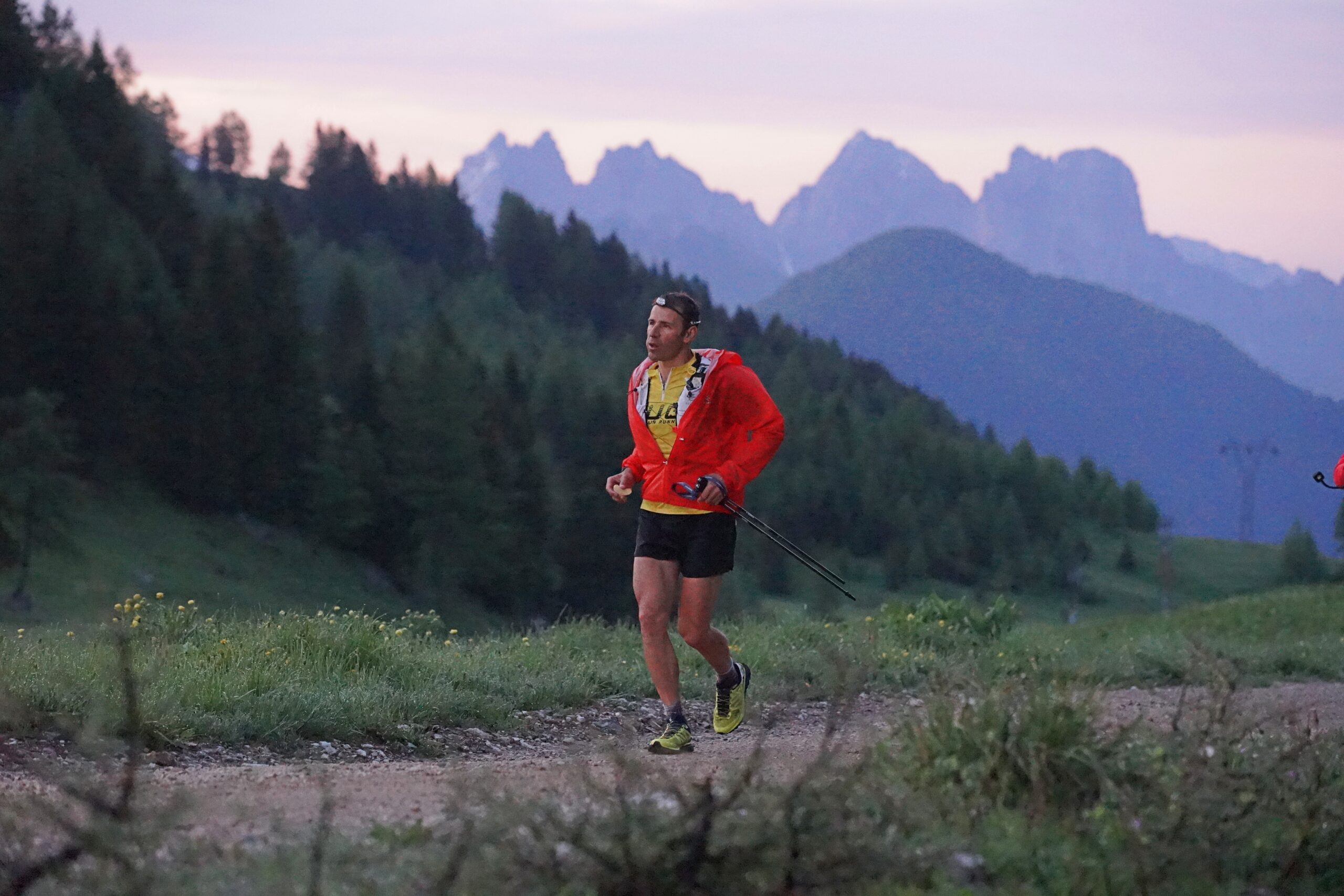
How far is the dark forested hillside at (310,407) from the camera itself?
204 ft

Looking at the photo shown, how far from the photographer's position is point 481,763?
6.75 meters

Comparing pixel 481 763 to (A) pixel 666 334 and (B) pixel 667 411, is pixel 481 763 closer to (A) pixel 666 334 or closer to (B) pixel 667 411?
(B) pixel 667 411

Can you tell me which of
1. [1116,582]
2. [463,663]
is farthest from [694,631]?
[1116,582]

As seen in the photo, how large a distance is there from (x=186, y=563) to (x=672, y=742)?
5513cm

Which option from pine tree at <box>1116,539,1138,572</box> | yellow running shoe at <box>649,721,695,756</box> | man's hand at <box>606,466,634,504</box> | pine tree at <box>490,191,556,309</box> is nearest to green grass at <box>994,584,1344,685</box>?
yellow running shoe at <box>649,721,695,756</box>

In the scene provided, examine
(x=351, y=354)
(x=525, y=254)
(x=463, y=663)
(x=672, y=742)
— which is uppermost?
(x=525, y=254)

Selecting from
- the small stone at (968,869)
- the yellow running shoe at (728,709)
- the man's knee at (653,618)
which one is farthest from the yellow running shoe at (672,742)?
the small stone at (968,869)

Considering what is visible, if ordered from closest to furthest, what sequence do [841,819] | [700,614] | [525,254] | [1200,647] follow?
[841,819] → [1200,647] → [700,614] → [525,254]

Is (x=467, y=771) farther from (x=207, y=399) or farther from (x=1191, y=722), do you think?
(x=207, y=399)

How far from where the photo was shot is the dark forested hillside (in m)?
62.1

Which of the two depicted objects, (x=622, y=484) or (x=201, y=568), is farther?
(x=201, y=568)

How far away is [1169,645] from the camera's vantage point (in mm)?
12391

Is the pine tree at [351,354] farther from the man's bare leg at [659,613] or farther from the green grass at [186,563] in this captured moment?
→ the man's bare leg at [659,613]

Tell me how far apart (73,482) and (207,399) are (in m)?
9.45
